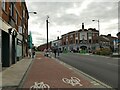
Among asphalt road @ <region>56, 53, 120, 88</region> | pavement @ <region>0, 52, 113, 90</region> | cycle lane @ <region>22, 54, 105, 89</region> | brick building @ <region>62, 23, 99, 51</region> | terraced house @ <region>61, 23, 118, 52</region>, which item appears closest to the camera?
pavement @ <region>0, 52, 113, 90</region>

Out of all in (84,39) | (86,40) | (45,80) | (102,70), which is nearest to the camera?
(45,80)

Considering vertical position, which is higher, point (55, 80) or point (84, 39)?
point (84, 39)

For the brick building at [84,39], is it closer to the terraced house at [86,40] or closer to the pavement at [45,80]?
the terraced house at [86,40]

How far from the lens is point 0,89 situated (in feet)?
36.5

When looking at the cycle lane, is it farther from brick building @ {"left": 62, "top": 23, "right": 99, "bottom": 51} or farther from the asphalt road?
brick building @ {"left": 62, "top": 23, "right": 99, "bottom": 51}

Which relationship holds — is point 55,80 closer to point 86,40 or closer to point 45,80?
point 45,80

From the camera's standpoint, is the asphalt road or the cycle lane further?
the asphalt road

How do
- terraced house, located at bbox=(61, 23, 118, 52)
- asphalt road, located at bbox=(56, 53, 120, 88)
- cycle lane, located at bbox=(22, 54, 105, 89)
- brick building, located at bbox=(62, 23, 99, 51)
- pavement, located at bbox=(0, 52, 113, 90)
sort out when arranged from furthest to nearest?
brick building, located at bbox=(62, 23, 99, 51) → terraced house, located at bbox=(61, 23, 118, 52) → asphalt road, located at bbox=(56, 53, 120, 88) → cycle lane, located at bbox=(22, 54, 105, 89) → pavement, located at bbox=(0, 52, 113, 90)

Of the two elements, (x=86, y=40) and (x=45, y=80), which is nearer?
(x=45, y=80)

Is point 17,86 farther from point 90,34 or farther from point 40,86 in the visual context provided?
point 90,34

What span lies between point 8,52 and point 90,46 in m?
98.3

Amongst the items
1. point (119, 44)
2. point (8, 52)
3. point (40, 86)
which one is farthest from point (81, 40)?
point (40, 86)

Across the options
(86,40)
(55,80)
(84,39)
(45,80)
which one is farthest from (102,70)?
(86,40)

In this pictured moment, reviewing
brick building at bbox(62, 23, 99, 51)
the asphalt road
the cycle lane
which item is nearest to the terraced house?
brick building at bbox(62, 23, 99, 51)
